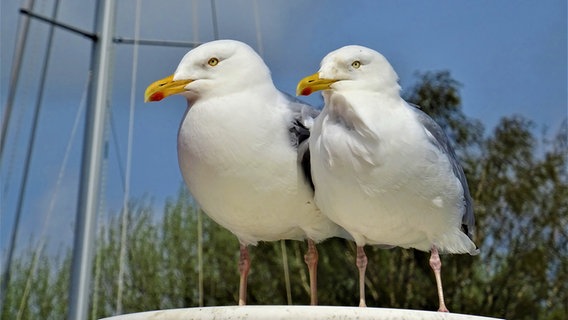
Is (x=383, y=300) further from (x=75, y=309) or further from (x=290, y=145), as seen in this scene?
(x=290, y=145)

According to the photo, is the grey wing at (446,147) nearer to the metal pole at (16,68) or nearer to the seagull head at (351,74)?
the seagull head at (351,74)

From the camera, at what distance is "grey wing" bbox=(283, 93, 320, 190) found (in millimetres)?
3244

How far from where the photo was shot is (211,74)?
3.25m

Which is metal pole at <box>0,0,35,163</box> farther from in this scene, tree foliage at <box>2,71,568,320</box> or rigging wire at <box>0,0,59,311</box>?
tree foliage at <box>2,71,568,320</box>

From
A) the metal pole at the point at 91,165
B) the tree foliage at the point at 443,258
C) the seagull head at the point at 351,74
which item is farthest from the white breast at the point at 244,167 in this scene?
the tree foliage at the point at 443,258

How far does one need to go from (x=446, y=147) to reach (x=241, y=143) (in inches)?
25.8

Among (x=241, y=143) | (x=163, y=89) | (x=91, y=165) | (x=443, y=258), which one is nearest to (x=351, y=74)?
(x=241, y=143)

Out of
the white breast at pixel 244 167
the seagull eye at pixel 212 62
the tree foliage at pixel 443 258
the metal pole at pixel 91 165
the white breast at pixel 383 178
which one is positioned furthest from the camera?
the tree foliage at pixel 443 258

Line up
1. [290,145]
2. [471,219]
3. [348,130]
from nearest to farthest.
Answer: [348,130] < [290,145] < [471,219]

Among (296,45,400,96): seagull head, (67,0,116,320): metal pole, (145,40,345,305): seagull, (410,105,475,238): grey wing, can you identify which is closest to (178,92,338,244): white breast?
(145,40,345,305): seagull

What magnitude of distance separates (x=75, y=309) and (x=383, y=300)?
24.3ft

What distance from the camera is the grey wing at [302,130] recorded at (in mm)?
3244

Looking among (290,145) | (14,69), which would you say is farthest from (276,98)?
(14,69)

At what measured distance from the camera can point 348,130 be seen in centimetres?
304
